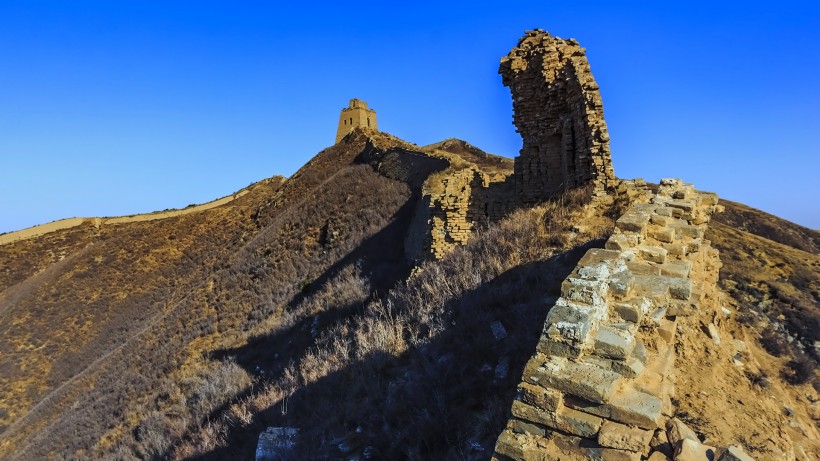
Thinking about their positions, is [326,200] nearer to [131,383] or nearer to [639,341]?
[131,383]

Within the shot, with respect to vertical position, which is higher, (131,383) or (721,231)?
(721,231)

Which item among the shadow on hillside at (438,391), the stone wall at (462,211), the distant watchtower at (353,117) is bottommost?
the shadow on hillside at (438,391)

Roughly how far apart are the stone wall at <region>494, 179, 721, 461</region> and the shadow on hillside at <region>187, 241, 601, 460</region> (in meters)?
1.57

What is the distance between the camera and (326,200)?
1211 inches

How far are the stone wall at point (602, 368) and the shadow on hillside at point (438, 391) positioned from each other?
157 centimetres

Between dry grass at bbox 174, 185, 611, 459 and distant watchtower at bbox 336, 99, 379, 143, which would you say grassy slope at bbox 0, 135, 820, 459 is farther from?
distant watchtower at bbox 336, 99, 379, 143

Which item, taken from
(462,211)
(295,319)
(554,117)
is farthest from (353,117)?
(554,117)

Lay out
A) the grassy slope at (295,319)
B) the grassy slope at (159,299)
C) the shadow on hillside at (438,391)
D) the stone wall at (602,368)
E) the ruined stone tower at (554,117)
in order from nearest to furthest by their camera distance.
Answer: the stone wall at (602,368) → the shadow on hillside at (438,391) → the grassy slope at (295,319) → the ruined stone tower at (554,117) → the grassy slope at (159,299)

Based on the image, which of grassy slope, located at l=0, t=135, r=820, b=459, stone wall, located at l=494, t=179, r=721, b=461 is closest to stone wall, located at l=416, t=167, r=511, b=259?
grassy slope, located at l=0, t=135, r=820, b=459

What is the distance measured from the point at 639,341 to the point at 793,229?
5121 cm

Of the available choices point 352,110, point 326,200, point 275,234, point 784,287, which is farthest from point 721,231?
point 352,110

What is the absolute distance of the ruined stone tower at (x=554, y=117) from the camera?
989cm

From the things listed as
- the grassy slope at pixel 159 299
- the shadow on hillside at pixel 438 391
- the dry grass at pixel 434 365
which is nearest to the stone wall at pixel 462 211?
the dry grass at pixel 434 365

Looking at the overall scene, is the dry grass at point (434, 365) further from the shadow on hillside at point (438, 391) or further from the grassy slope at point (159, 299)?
the grassy slope at point (159, 299)
